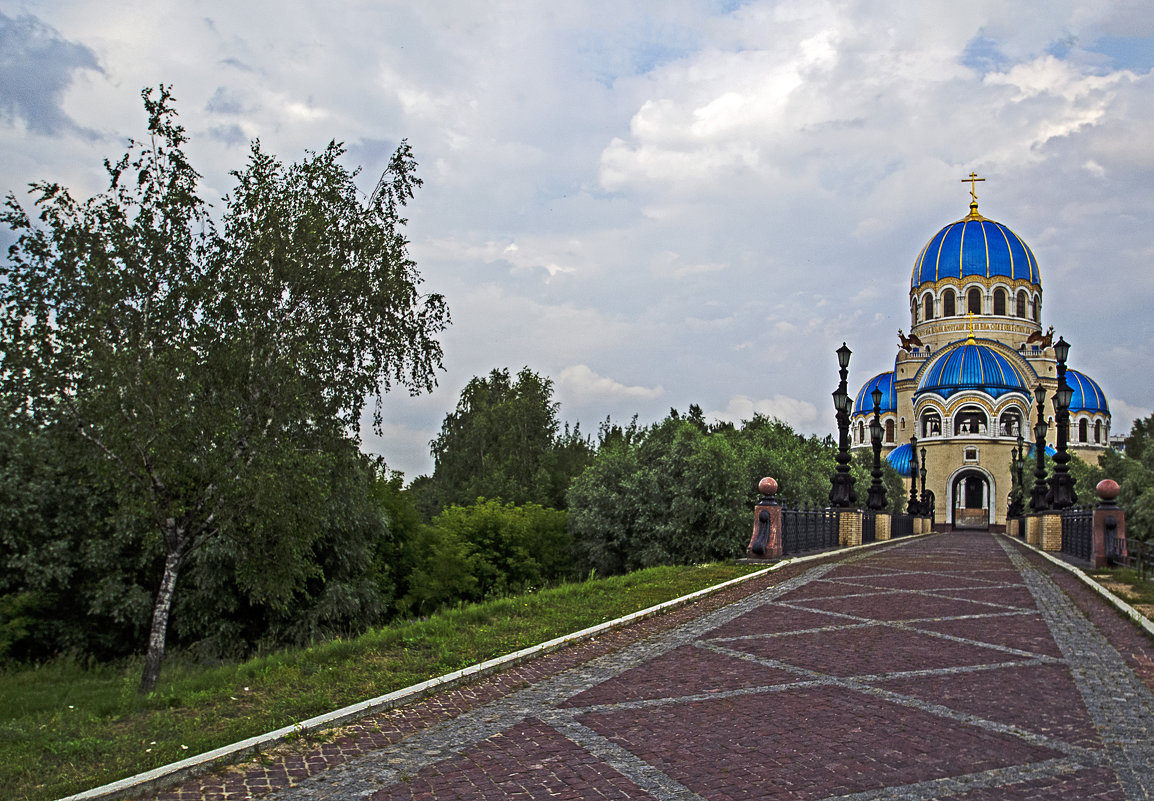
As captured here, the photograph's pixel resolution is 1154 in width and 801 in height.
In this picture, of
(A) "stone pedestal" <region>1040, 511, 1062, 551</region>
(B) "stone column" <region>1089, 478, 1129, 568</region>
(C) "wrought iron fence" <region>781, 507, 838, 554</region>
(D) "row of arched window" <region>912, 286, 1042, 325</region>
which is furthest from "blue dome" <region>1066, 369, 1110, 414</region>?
(B) "stone column" <region>1089, 478, 1129, 568</region>

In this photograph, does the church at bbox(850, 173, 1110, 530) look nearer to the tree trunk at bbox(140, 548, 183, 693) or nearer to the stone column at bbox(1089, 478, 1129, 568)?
the stone column at bbox(1089, 478, 1129, 568)

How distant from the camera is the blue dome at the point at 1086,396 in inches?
2643

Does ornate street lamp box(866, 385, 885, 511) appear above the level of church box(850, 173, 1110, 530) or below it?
below

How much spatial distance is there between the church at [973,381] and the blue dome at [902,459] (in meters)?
0.10

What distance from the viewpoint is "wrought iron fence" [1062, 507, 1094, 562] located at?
654 inches

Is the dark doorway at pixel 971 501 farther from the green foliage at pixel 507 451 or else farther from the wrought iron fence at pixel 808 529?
the wrought iron fence at pixel 808 529

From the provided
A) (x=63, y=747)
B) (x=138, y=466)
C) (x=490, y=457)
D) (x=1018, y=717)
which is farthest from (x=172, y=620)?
(x=490, y=457)

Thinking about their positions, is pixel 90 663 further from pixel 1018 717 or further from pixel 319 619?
pixel 1018 717

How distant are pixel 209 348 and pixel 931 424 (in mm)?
62020

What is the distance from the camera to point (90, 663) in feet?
56.9

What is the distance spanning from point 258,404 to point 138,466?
5.65 feet

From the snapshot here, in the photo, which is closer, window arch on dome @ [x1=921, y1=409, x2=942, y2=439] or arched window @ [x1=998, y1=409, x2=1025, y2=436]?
arched window @ [x1=998, y1=409, x2=1025, y2=436]

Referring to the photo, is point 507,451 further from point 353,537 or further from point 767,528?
point 767,528

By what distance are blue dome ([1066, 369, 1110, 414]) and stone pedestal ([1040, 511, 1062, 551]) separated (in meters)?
51.0
